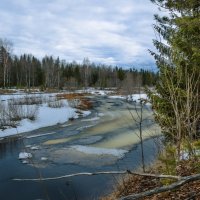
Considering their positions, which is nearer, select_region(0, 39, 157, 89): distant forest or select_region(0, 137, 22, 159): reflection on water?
select_region(0, 137, 22, 159): reflection on water

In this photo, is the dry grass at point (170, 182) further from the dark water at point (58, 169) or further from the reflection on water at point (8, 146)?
the reflection on water at point (8, 146)

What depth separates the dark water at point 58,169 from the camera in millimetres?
10969

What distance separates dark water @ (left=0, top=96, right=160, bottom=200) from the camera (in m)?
11.0

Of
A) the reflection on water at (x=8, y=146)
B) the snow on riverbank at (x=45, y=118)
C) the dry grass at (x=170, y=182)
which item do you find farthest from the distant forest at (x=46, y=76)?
the dry grass at (x=170, y=182)

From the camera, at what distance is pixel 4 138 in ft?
70.5

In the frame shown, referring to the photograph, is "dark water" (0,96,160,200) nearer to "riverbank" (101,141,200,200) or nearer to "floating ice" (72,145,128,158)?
"floating ice" (72,145,128,158)

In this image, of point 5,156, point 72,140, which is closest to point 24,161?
point 5,156

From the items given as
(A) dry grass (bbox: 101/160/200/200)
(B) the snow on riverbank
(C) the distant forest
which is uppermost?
(C) the distant forest

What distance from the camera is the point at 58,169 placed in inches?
539

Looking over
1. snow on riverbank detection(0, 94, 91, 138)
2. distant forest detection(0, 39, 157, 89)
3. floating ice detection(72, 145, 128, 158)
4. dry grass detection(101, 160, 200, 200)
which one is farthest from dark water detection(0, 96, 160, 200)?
distant forest detection(0, 39, 157, 89)

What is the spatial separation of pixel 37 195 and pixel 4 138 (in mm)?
11278

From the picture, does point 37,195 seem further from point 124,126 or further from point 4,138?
point 124,126

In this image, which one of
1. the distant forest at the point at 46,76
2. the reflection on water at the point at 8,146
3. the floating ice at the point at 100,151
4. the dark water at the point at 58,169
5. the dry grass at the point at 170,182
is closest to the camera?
the dry grass at the point at 170,182

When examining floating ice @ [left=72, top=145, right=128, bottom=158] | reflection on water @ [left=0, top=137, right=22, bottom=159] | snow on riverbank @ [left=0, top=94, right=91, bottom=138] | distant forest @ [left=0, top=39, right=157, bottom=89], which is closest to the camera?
floating ice @ [left=72, top=145, right=128, bottom=158]
